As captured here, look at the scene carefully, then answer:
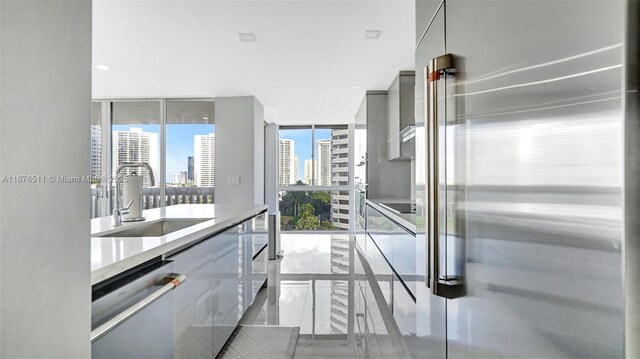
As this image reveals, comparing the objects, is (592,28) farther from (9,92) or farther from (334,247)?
(334,247)

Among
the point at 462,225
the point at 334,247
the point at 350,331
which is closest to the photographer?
the point at 462,225

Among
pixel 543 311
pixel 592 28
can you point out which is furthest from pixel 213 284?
pixel 592 28

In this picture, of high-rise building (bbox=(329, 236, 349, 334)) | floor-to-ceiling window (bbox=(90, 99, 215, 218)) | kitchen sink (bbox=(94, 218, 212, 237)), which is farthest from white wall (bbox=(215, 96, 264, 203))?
kitchen sink (bbox=(94, 218, 212, 237))

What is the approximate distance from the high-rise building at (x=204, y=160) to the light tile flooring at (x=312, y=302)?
199cm

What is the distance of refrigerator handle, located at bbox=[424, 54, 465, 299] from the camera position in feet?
3.46

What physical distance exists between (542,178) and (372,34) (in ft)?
8.68

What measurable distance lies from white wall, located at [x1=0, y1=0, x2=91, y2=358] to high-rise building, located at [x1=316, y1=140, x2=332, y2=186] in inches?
270

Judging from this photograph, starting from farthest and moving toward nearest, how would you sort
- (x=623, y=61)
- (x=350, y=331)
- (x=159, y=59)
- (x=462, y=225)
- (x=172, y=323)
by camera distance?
(x=159, y=59) → (x=350, y=331) → (x=172, y=323) → (x=462, y=225) → (x=623, y=61)

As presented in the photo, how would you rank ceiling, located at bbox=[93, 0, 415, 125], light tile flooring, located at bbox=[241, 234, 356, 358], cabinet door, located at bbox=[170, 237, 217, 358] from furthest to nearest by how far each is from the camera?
ceiling, located at bbox=[93, 0, 415, 125], light tile flooring, located at bbox=[241, 234, 356, 358], cabinet door, located at bbox=[170, 237, 217, 358]

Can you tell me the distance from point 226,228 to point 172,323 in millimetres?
898

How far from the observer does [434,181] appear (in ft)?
3.57

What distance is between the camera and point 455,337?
103 centimetres

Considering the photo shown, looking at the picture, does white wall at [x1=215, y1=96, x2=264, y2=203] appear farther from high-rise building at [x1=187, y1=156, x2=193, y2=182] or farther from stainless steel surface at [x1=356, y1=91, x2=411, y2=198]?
stainless steel surface at [x1=356, y1=91, x2=411, y2=198]

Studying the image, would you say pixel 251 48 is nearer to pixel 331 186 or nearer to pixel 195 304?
pixel 195 304
